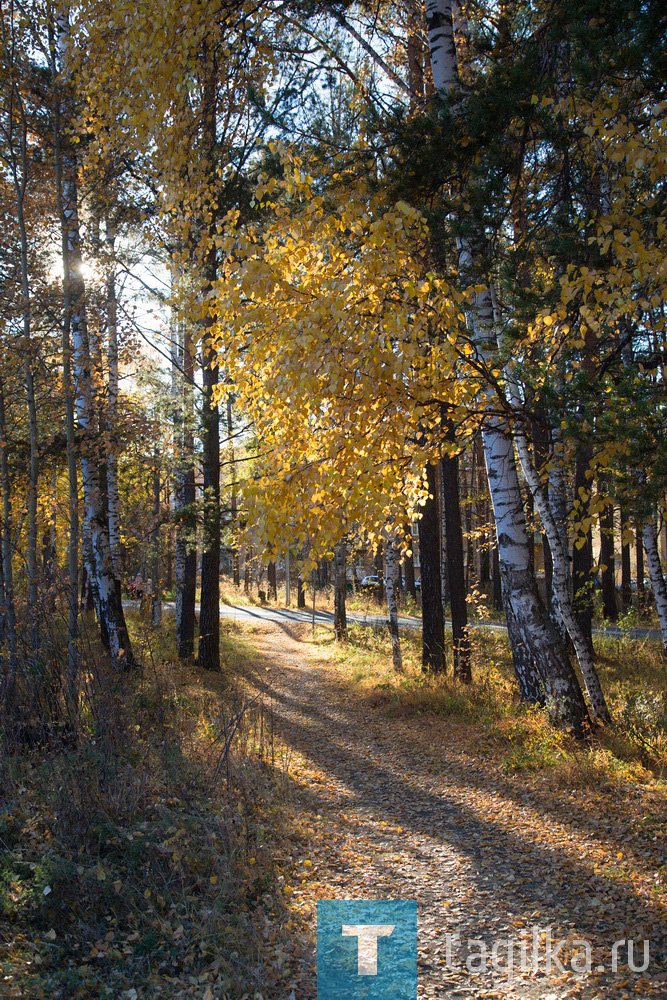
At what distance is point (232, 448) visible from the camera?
14414mm

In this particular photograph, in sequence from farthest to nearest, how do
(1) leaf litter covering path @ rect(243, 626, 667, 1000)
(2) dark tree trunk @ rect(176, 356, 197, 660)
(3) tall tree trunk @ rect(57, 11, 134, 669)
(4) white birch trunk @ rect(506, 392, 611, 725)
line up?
(2) dark tree trunk @ rect(176, 356, 197, 660) < (3) tall tree trunk @ rect(57, 11, 134, 669) < (4) white birch trunk @ rect(506, 392, 611, 725) < (1) leaf litter covering path @ rect(243, 626, 667, 1000)

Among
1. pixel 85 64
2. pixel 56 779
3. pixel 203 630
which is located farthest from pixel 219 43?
pixel 203 630

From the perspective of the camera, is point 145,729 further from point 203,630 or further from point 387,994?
point 203,630

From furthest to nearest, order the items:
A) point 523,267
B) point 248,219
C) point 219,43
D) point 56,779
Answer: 1. point 248,219
2. point 219,43
3. point 523,267
4. point 56,779

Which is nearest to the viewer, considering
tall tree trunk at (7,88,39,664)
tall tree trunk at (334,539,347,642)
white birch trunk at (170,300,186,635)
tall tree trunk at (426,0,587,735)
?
tall tree trunk at (426,0,587,735)

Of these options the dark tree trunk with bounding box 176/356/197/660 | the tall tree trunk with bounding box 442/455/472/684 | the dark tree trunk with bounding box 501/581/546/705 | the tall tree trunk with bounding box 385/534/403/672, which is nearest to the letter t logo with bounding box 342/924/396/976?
the dark tree trunk with bounding box 501/581/546/705

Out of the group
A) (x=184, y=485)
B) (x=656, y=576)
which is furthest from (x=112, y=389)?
(x=656, y=576)

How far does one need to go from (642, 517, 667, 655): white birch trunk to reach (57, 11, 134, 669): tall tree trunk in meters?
6.40

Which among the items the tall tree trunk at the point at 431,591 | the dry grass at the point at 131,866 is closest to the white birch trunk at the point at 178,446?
the tall tree trunk at the point at 431,591

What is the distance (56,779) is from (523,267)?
550 centimetres

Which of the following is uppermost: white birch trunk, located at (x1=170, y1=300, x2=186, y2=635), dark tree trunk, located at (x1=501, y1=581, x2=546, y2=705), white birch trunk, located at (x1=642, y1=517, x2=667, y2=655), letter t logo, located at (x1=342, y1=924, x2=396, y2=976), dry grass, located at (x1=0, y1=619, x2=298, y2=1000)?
white birch trunk, located at (x1=170, y1=300, x2=186, y2=635)

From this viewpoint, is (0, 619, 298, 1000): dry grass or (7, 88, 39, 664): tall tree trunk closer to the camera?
(0, 619, 298, 1000): dry grass

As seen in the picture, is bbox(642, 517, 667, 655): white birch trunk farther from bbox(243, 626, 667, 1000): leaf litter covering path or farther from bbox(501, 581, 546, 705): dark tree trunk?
bbox(243, 626, 667, 1000): leaf litter covering path

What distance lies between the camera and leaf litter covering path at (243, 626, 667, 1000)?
357 cm
